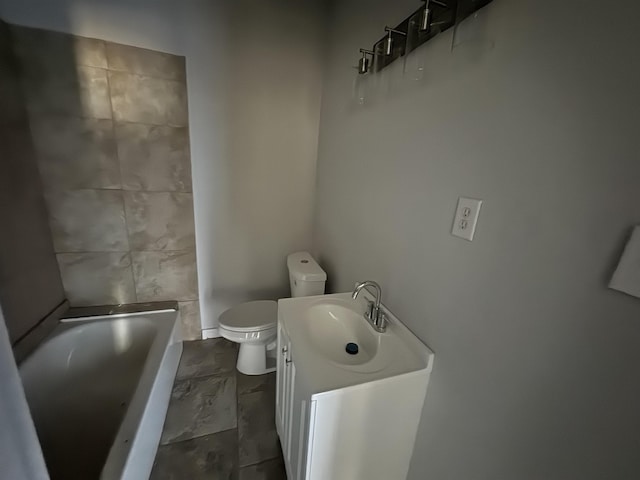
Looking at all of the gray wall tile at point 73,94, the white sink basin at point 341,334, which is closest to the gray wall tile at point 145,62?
the gray wall tile at point 73,94

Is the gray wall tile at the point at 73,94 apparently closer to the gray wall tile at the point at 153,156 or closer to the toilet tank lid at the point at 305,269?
the gray wall tile at the point at 153,156

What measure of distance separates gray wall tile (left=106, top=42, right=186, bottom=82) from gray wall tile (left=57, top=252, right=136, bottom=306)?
1.19 m

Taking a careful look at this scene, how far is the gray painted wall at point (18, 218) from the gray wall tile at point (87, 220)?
0.23ft

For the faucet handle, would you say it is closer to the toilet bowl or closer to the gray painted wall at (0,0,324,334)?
the toilet bowl

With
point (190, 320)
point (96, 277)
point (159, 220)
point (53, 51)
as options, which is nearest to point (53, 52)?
point (53, 51)

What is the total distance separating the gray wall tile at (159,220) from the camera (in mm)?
1746

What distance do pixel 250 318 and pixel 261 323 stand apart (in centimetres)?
10

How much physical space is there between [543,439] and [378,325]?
1.85ft

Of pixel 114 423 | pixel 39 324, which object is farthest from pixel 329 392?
pixel 39 324

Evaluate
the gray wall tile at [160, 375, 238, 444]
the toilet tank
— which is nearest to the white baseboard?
the gray wall tile at [160, 375, 238, 444]

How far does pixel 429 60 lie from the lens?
899mm

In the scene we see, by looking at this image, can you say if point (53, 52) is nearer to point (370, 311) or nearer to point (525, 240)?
point (370, 311)

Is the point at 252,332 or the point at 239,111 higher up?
the point at 239,111

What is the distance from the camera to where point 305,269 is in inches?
68.4
